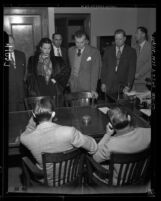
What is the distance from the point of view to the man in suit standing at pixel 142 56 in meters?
2.62

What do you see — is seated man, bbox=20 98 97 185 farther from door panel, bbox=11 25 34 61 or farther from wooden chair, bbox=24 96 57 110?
door panel, bbox=11 25 34 61

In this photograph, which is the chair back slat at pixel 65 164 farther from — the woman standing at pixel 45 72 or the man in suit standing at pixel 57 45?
the man in suit standing at pixel 57 45

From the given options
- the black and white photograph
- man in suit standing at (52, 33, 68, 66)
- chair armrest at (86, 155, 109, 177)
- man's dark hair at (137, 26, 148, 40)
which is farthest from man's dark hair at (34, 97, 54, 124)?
man's dark hair at (137, 26, 148, 40)

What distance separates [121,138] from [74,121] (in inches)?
28.1

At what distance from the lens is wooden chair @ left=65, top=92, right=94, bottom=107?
3.22 m

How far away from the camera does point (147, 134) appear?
7.88 feet

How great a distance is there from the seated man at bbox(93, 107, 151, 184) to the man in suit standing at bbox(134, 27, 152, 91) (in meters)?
0.53

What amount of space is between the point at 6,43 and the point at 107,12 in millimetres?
922

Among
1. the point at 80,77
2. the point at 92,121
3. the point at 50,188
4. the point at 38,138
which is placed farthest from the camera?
the point at 80,77

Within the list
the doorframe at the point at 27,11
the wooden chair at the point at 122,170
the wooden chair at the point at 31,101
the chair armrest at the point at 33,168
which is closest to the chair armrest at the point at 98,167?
the wooden chair at the point at 122,170

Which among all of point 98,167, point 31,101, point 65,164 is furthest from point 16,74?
point 98,167
